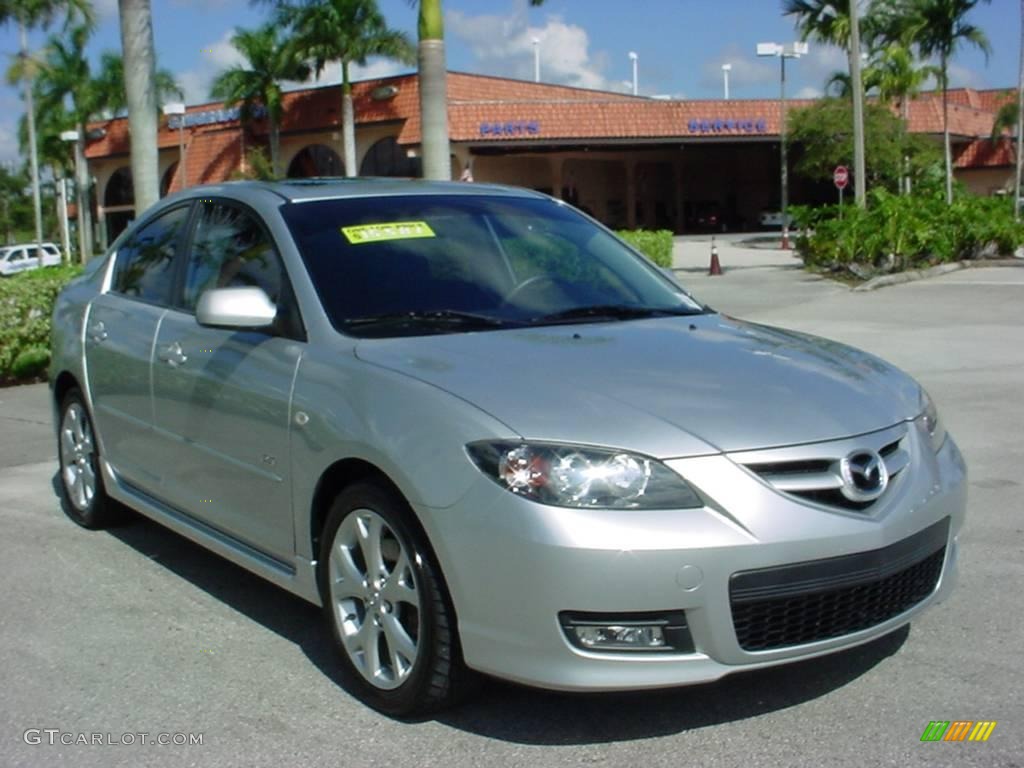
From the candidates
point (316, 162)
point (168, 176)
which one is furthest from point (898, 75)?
point (168, 176)

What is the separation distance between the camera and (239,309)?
14.5 ft

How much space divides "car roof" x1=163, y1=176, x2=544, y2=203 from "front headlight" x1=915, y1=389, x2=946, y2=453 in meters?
2.09

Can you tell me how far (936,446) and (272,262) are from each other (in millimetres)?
2525

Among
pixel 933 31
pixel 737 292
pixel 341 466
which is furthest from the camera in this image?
pixel 933 31

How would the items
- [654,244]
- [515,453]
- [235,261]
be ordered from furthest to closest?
1. [654,244]
2. [235,261]
3. [515,453]

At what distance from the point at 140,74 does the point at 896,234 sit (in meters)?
14.6

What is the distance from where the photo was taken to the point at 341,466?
4.05 m

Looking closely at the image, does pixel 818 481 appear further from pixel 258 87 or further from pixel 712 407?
pixel 258 87

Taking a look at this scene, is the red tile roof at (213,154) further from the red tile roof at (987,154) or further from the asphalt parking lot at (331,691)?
the asphalt parking lot at (331,691)

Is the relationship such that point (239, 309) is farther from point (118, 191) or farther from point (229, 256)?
point (118, 191)

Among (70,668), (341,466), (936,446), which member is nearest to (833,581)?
(936,446)

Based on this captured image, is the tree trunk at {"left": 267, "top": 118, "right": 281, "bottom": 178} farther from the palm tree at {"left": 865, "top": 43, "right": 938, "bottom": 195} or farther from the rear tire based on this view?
the rear tire

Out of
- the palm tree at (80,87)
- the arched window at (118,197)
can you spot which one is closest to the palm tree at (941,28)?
the palm tree at (80,87)

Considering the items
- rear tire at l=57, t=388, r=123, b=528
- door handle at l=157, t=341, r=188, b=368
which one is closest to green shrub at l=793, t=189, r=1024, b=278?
rear tire at l=57, t=388, r=123, b=528
